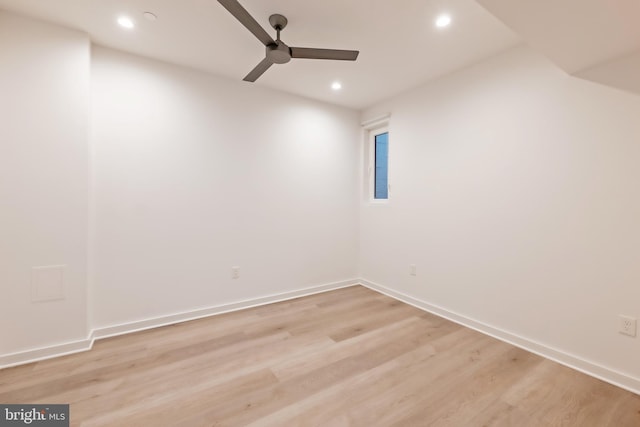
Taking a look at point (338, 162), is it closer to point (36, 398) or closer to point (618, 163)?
point (618, 163)

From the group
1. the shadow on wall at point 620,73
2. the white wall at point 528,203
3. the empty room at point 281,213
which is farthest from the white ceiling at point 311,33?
the shadow on wall at point 620,73

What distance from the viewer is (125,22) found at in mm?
2049

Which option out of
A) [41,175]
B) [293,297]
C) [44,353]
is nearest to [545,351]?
[293,297]

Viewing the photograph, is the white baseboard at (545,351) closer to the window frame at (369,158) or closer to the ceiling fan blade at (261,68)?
the window frame at (369,158)

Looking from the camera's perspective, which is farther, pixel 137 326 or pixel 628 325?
pixel 137 326

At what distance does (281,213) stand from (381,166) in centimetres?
165

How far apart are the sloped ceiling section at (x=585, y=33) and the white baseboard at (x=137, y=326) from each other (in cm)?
317

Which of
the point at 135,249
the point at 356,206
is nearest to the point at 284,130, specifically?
the point at 356,206

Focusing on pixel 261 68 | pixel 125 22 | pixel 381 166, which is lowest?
pixel 381 166

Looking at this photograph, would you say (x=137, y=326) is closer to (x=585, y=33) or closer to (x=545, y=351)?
(x=545, y=351)

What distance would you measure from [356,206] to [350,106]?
1.45m

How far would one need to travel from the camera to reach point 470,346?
7.37 feet

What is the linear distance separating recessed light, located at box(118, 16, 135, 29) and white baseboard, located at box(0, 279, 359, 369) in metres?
2.54

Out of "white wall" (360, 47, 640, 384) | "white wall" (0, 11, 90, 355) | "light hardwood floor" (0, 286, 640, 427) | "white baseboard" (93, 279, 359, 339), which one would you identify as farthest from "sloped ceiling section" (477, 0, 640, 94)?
"white baseboard" (93, 279, 359, 339)
